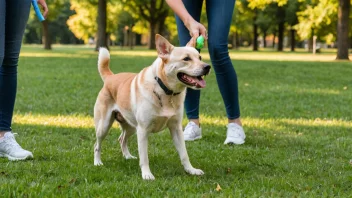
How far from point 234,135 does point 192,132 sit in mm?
481

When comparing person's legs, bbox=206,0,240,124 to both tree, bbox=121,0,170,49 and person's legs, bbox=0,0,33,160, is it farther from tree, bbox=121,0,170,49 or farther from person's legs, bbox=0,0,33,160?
tree, bbox=121,0,170,49

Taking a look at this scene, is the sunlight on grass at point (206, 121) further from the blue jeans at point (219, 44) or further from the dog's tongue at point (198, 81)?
the dog's tongue at point (198, 81)

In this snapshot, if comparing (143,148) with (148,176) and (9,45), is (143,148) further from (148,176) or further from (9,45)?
(9,45)

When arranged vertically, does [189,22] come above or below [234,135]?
above

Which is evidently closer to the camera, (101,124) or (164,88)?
(164,88)

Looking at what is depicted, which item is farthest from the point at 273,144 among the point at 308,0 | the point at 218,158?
the point at 308,0

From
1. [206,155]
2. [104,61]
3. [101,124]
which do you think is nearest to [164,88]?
[101,124]

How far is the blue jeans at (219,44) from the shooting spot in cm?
489

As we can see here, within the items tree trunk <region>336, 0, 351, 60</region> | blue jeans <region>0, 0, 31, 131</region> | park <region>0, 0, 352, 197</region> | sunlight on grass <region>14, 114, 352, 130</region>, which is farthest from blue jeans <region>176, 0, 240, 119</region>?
tree trunk <region>336, 0, 351, 60</region>

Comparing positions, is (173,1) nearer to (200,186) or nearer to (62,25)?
(200,186)

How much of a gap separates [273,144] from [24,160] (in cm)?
252

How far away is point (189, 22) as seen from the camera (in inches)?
172

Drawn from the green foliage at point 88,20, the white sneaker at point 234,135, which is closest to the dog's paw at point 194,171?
the white sneaker at point 234,135

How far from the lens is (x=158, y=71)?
12.3ft
